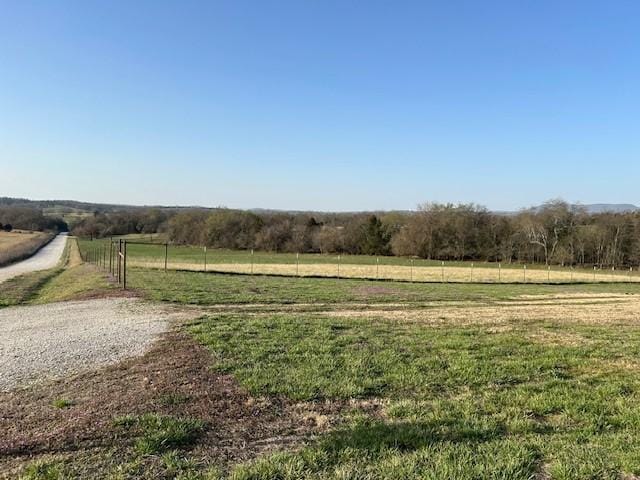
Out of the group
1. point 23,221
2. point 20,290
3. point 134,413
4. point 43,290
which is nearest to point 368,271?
point 43,290

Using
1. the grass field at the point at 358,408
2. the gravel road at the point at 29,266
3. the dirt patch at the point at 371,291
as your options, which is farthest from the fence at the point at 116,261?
the grass field at the point at 358,408

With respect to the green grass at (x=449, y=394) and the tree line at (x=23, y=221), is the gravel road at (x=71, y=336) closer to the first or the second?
the green grass at (x=449, y=394)

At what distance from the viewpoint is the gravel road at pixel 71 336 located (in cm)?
825

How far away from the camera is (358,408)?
5906 mm

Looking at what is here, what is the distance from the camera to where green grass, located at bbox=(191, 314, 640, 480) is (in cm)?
430

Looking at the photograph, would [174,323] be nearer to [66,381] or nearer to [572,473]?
[66,381]

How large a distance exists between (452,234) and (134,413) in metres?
78.2

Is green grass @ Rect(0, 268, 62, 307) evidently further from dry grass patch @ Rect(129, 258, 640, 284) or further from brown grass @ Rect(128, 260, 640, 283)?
brown grass @ Rect(128, 260, 640, 283)

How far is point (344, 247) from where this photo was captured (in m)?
90.6

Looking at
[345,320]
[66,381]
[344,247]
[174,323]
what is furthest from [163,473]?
[344,247]

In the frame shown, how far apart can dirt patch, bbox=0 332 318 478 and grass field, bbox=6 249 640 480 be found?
0.08 ft

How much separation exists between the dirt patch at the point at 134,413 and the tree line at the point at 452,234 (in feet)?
240

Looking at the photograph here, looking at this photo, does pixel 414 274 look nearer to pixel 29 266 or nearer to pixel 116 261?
pixel 116 261

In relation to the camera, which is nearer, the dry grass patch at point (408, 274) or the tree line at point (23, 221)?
the dry grass patch at point (408, 274)
